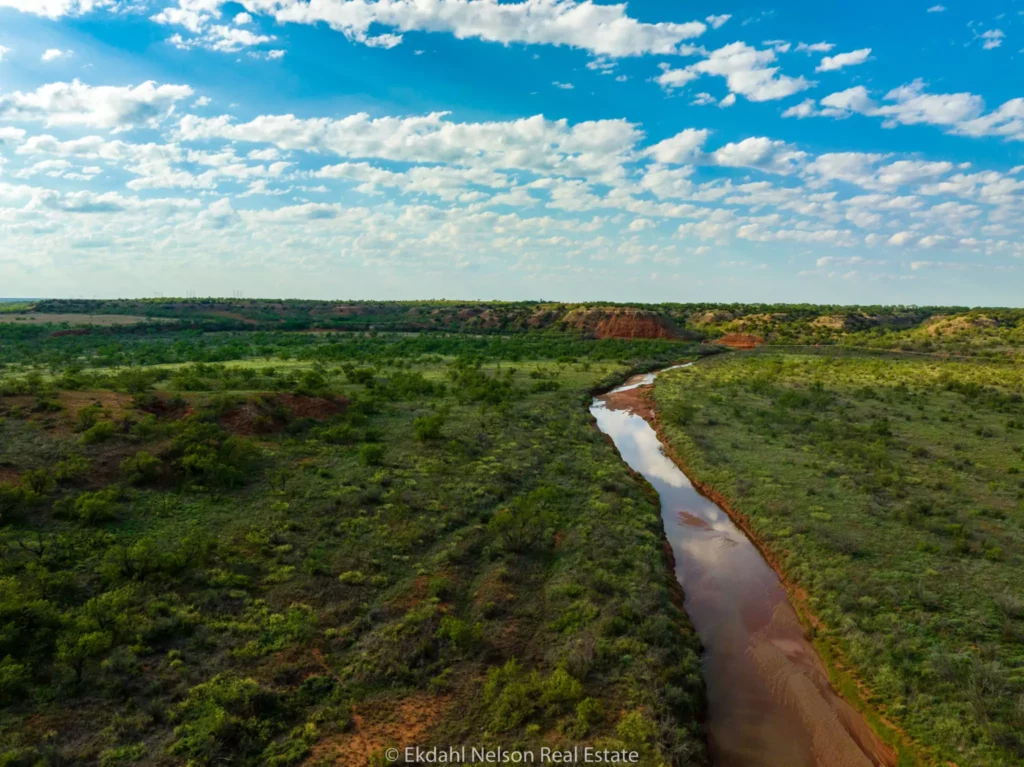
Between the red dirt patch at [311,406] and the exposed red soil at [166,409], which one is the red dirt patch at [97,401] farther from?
the red dirt patch at [311,406]

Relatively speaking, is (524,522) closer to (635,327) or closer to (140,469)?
(140,469)

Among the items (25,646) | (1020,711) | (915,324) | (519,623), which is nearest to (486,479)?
(519,623)

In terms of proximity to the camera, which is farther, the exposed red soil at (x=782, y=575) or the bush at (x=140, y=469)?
the bush at (x=140, y=469)

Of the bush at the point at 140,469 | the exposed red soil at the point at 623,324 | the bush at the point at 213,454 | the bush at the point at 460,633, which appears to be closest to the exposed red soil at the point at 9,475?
the bush at the point at 140,469

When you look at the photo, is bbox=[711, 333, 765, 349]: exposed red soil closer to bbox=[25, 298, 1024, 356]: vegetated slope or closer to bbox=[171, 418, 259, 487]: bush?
bbox=[25, 298, 1024, 356]: vegetated slope

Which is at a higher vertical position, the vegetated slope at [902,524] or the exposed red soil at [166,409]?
the exposed red soil at [166,409]

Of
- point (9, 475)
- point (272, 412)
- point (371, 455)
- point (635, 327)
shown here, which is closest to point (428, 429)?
point (371, 455)

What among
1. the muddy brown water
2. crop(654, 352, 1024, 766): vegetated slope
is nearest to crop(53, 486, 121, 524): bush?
the muddy brown water
